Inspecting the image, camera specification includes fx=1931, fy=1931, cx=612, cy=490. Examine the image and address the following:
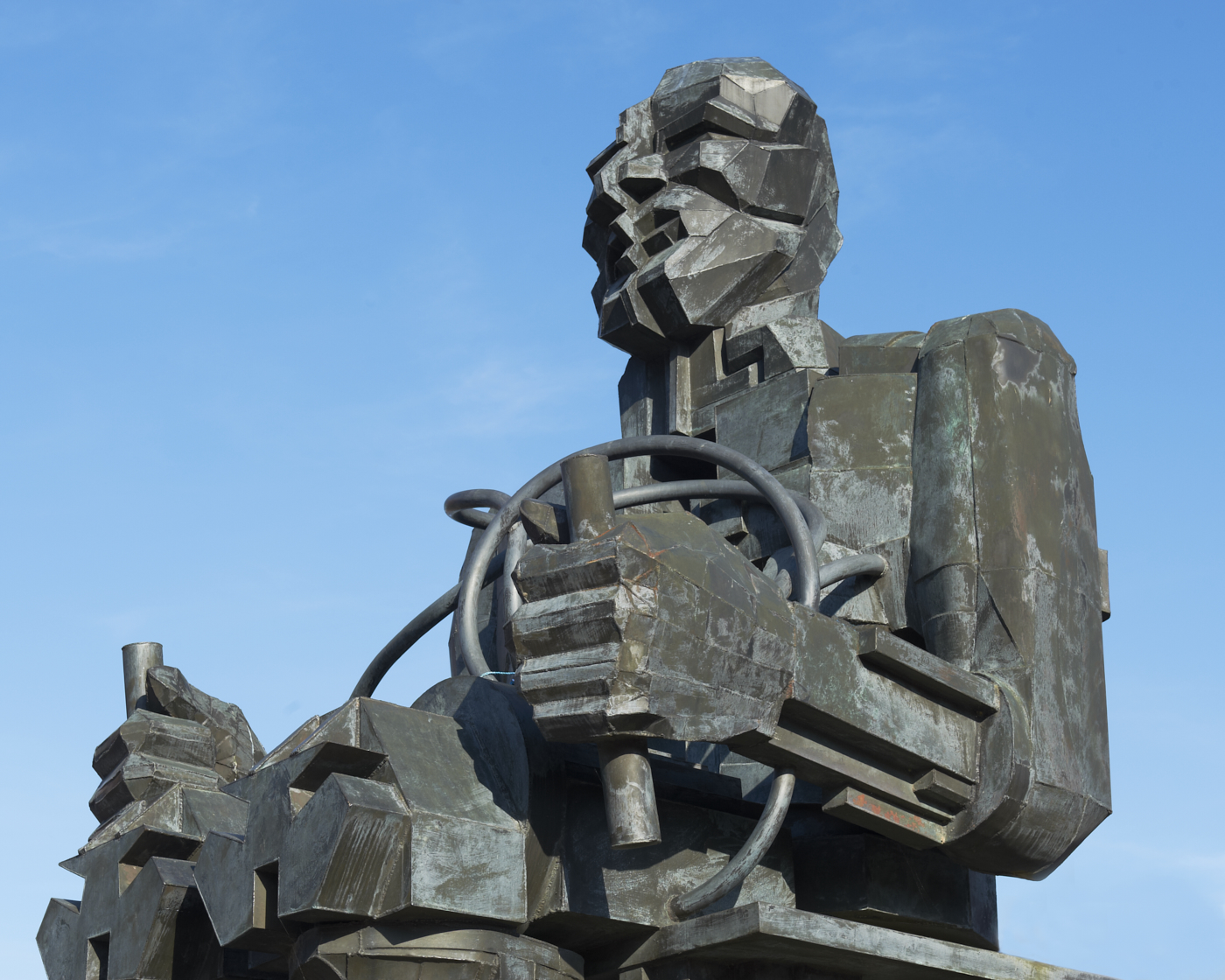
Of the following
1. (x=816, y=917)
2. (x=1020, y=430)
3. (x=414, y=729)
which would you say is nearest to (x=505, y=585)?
(x=414, y=729)

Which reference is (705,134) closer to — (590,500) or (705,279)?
(705,279)

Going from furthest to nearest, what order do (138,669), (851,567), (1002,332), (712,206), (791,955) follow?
1. (138,669)
2. (712,206)
3. (1002,332)
4. (851,567)
5. (791,955)

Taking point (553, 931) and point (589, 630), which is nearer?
point (589, 630)

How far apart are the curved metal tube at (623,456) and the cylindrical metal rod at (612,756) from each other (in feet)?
3.14

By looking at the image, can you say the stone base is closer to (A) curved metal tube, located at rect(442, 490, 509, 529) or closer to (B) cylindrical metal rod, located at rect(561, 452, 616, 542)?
(B) cylindrical metal rod, located at rect(561, 452, 616, 542)

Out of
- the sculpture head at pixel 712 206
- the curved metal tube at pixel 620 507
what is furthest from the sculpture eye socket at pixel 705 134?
the curved metal tube at pixel 620 507

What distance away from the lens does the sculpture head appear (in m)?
10.5

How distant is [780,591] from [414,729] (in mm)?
1608

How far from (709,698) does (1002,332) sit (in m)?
2.98

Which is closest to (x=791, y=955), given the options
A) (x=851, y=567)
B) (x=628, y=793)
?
(x=628, y=793)

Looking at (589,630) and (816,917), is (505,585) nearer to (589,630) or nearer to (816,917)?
(589,630)

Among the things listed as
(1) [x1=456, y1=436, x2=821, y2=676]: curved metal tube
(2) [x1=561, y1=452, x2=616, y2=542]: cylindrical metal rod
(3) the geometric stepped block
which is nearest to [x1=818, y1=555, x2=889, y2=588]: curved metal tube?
(1) [x1=456, y1=436, x2=821, y2=676]: curved metal tube

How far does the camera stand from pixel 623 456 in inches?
355

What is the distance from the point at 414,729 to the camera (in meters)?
7.95
